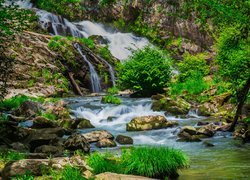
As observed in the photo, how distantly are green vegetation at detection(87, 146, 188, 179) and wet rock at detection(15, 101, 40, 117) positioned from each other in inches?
480

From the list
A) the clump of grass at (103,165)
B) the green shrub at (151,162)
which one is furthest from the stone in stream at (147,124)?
the clump of grass at (103,165)

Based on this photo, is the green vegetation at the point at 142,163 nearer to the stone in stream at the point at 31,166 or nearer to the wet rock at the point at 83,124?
the stone in stream at the point at 31,166

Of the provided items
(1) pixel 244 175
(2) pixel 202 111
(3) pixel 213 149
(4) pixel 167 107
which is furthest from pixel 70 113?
(1) pixel 244 175

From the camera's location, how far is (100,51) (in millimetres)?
39000

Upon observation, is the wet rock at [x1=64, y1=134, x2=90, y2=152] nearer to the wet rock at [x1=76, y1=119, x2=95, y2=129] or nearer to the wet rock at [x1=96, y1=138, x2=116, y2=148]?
the wet rock at [x1=96, y1=138, x2=116, y2=148]

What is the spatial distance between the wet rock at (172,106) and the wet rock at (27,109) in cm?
723

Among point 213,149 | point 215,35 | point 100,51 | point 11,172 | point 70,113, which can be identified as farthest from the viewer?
point 215,35

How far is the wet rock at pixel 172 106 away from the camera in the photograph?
23312 mm

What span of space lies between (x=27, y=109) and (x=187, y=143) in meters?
10.1

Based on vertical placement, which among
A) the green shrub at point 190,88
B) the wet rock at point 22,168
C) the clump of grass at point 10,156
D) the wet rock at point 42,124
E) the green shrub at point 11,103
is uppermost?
the green shrub at point 190,88

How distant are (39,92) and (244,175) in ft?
67.0

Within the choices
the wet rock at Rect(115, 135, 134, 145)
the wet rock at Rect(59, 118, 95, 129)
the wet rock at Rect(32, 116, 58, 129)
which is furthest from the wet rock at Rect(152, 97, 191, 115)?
the wet rock at Rect(32, 116, 58, 129)

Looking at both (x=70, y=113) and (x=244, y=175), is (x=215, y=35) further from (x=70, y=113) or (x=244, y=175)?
(x=244, y=175)

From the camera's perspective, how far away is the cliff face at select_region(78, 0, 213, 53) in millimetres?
50906
